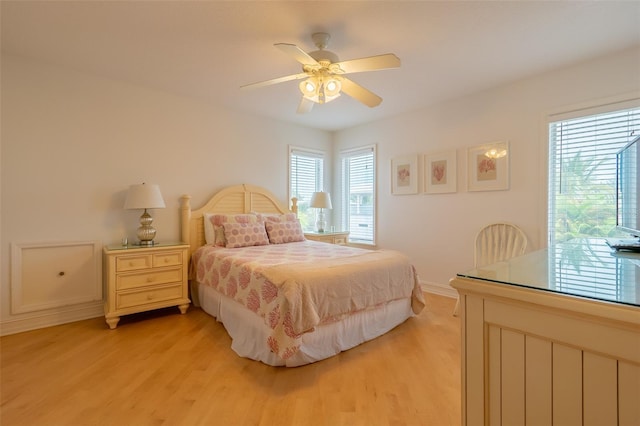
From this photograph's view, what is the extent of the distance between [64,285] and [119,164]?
130 centimetres

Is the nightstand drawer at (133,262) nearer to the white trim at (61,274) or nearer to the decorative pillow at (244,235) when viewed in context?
the white trim at (61,274)

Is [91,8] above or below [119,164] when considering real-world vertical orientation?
above

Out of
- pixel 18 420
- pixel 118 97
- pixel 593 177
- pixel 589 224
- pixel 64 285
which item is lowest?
pixel 18 420

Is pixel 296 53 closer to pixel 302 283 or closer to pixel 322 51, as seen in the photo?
pixel 322 51

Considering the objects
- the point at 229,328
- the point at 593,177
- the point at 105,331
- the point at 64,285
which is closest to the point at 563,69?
the point at 593,177

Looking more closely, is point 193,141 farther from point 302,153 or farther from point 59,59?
point 302,153

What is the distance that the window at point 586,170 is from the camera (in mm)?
2568

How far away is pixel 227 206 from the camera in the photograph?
152 inches

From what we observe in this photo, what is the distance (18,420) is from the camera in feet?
5.11

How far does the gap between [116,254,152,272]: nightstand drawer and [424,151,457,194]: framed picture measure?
3.36 meters

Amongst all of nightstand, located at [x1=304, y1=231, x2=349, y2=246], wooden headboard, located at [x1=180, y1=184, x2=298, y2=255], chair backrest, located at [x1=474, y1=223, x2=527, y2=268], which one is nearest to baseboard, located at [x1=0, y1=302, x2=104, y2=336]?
wooden headboard, located at [x1=180, y1=184, x2=298, y2=255]

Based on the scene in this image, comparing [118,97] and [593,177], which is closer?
[593,177]

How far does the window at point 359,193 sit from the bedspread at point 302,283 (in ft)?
5.58

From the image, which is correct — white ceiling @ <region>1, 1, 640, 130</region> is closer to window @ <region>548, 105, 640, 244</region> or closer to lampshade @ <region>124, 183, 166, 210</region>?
window @ <region>548, 105, 640, 244</region>
